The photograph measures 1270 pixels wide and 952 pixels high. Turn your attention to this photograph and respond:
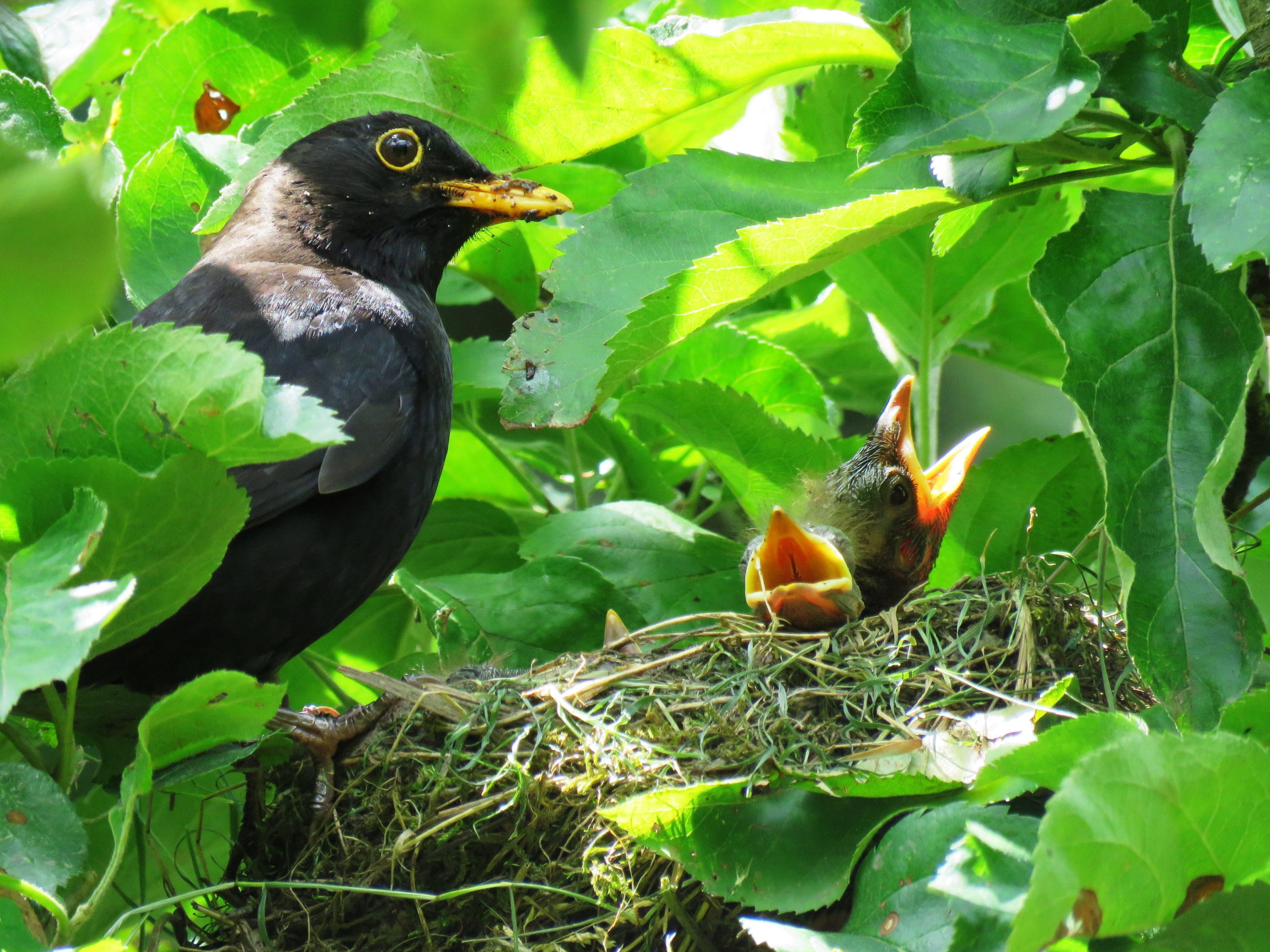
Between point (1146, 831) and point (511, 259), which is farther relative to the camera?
point (511, 259)

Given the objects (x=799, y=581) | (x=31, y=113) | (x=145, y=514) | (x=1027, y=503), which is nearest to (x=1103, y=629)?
(x=1027, y=503)

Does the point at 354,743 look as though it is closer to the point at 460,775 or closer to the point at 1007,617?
the point at 460,775

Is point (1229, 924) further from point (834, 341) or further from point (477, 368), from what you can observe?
point (834, 341)

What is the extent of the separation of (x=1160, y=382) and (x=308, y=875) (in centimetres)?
153

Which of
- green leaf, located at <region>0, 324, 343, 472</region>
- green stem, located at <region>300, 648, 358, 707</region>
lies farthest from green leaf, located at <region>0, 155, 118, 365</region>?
green stem, located at <region>300, 648, 358, 707</region>

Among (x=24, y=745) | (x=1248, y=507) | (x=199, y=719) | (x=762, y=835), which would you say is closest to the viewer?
(x=199, y=719)

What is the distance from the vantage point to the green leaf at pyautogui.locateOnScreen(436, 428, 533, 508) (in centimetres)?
299

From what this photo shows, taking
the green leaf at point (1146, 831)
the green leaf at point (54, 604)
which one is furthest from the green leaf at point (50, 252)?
the green leaf at point (1146, 831)

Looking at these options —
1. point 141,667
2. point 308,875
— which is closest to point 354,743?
point 308,875

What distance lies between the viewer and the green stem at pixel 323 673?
8.53 ft

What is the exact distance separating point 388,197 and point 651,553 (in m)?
1.14

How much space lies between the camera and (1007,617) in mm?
2260

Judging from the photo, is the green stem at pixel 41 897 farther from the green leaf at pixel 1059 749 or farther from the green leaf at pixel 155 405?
the green leaf at pixel 1059 749

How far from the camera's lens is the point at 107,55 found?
2869 mm
